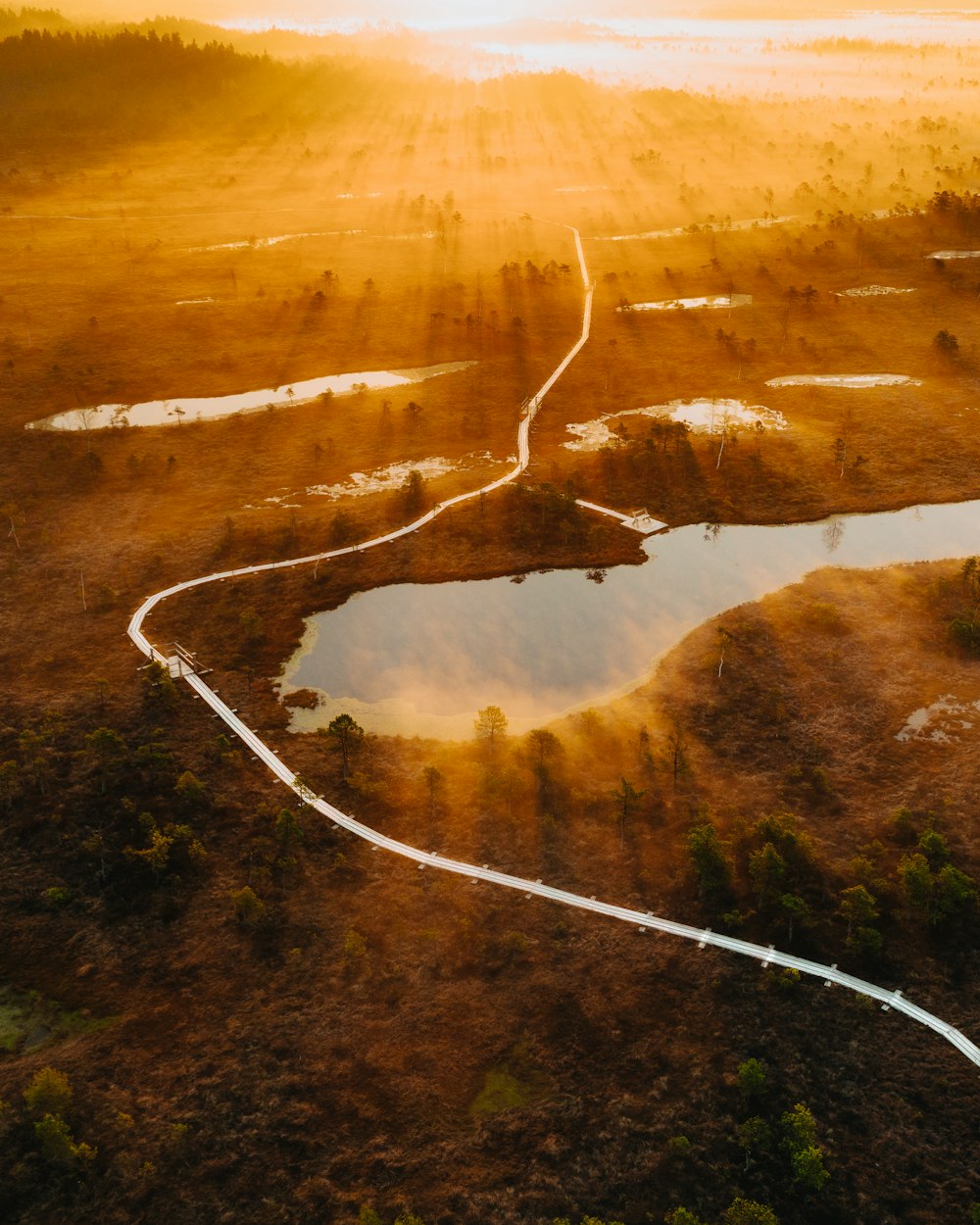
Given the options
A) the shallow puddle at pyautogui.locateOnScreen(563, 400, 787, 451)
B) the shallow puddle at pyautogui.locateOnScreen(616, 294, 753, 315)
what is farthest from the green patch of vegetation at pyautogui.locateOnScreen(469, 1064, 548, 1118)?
the shallow puddle at pyautogui.locateOnScreen(616, 294, 753, 315)

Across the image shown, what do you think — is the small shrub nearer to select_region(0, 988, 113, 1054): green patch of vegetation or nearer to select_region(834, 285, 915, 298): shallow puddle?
select_region(0, 988, 113, 1054): green patch of vegetation

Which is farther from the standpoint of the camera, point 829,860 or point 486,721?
point 486,721

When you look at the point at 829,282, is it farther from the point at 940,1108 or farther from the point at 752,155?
the point at 940,1108

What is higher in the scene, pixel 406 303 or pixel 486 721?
pixel 406 303

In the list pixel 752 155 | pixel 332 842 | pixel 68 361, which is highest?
pixel 752 155

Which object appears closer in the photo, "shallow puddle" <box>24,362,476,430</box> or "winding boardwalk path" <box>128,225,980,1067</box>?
"winding boardwalk path" <box>128,225,980,1067</box>

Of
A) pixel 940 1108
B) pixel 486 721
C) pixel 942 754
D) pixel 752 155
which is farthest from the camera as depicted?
pixel 752 155

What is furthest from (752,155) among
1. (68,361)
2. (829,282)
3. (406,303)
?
(68,361)
